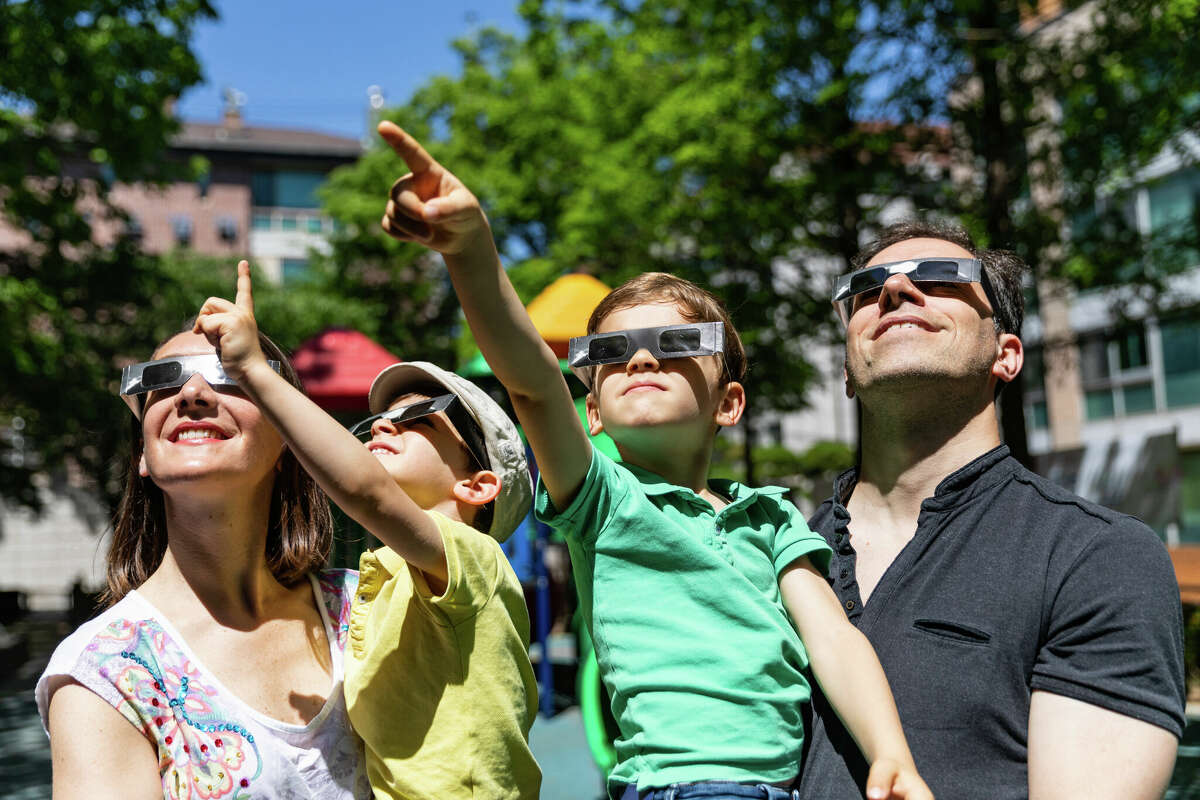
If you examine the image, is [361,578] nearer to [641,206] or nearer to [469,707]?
[469,707]

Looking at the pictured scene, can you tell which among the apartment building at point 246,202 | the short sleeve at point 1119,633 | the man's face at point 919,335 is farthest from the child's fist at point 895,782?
the apartment building at point 246,202

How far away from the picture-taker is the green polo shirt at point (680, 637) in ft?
6.35

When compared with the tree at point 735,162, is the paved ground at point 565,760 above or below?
below

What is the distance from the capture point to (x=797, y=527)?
220cm

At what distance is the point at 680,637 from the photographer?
1985mm

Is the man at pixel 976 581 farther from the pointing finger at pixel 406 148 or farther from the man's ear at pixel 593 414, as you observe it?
the pointing finger at pixel 406 148

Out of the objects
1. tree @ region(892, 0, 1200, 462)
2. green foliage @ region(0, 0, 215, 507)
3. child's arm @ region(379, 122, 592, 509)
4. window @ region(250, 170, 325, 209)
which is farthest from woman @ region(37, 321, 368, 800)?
window @ region(250, 170, 325, 209)

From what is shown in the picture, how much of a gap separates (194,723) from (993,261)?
79.2 inches

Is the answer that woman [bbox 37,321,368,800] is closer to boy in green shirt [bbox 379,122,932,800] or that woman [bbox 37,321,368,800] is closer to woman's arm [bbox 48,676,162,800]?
woman's arm [bbox 48,676,162,800]

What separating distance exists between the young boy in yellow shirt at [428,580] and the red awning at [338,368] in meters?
6.24

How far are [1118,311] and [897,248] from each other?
871cm

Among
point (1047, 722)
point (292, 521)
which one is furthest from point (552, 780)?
point (1047, 722)

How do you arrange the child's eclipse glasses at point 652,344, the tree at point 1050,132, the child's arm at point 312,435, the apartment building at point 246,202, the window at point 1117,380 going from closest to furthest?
the child's arm at point 312,435 < the child's eclipse glasses at point 652,344 < the tree at point 1050,132 < the window at point 1117,380 < the apartment building at point 246,202

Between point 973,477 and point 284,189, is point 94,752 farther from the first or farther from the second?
point 284,189
